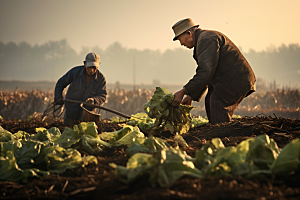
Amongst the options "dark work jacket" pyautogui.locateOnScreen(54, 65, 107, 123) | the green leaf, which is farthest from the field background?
the green leaf

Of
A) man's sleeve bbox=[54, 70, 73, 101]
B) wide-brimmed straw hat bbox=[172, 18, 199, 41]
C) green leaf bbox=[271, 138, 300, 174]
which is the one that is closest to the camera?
green leaf bbox=[271, 138, 300, 174]

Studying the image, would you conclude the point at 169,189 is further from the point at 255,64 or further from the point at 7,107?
the point at 255,64

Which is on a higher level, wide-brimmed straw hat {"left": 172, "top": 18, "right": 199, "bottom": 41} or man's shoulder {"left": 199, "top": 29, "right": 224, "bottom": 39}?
wide-brimmed straw hat {"left": 172, "top": 18, "right": 199, "bottom": 41}

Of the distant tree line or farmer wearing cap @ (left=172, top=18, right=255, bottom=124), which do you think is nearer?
farmer wearing cap @ (left=172, top=18, right=255, bottom=124)

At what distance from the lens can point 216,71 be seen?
460 centimetres

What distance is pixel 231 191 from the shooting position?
1.49 m

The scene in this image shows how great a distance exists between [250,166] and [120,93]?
1457 centimetres

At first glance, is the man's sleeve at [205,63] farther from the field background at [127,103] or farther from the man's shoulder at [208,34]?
the field background at [127,103]

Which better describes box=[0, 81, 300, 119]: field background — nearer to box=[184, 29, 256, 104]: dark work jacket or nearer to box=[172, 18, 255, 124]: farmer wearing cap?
box=[172, 18, 255, 124]: farmer wearing cap

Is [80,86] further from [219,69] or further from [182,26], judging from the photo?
[219,69]

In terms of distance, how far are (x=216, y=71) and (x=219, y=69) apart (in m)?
0.06

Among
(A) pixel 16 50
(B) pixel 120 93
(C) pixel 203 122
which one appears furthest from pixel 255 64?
(C) pixel 203 122

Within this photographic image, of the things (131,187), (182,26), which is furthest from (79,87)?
(131,187)

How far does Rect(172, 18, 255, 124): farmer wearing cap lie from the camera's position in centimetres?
420
